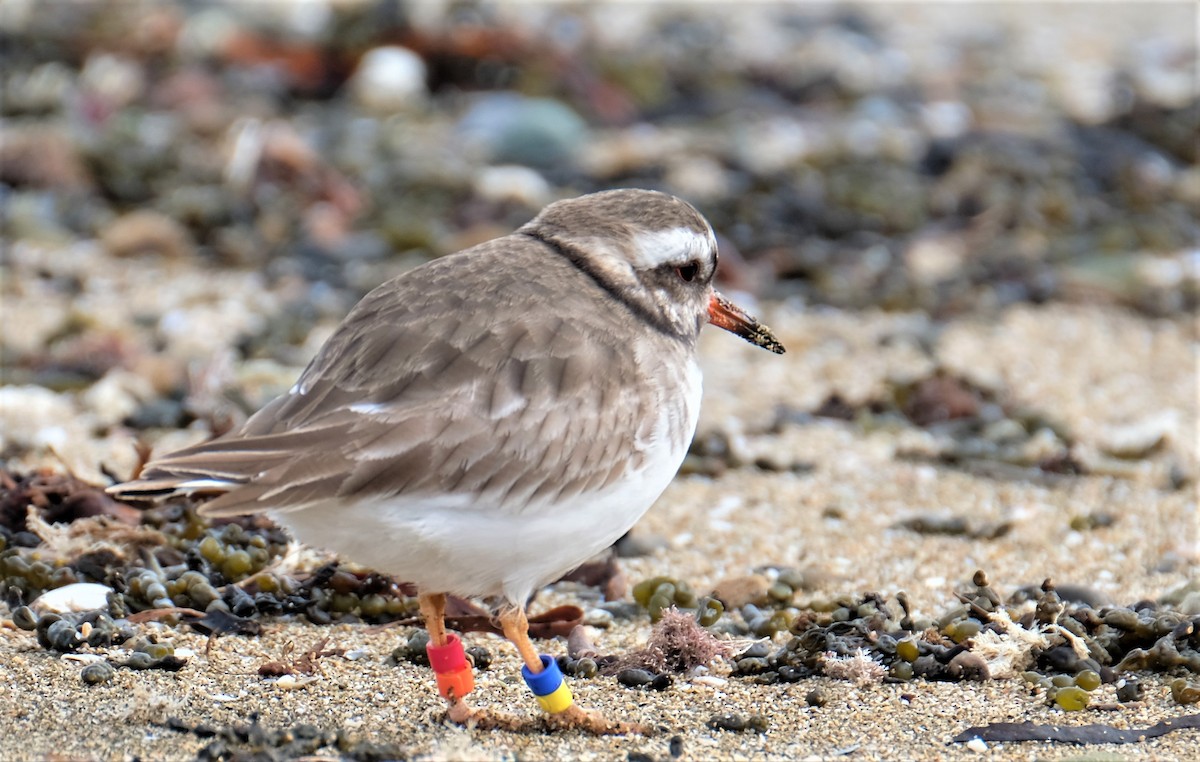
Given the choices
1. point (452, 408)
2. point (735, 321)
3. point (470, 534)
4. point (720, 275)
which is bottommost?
point (720, 275)

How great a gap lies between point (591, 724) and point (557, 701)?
0.11 meters

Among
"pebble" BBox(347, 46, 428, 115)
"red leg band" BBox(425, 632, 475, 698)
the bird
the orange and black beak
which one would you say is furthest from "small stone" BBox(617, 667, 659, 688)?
"pebble" BBox(347, 46, 428, 115)

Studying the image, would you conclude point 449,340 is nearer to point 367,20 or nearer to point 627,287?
point 627,287

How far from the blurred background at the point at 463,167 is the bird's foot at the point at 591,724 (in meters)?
2.30

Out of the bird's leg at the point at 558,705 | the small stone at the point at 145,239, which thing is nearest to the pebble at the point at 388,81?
the small stone at the point at 145,239

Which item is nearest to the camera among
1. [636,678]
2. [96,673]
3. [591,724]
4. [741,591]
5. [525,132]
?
[591,724]

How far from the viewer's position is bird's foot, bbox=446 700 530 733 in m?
4.11

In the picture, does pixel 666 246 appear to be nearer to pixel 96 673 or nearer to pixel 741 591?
pixel 741 591

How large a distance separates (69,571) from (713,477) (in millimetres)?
2721

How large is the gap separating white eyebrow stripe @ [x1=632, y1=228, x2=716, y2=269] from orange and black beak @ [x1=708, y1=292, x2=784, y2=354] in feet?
0.83

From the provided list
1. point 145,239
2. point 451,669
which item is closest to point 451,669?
point 451,669

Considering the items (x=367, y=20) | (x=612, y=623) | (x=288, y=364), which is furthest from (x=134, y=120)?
(x=612, y=623)

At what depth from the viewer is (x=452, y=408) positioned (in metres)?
3.97

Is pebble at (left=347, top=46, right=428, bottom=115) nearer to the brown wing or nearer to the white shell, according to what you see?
the white shell
